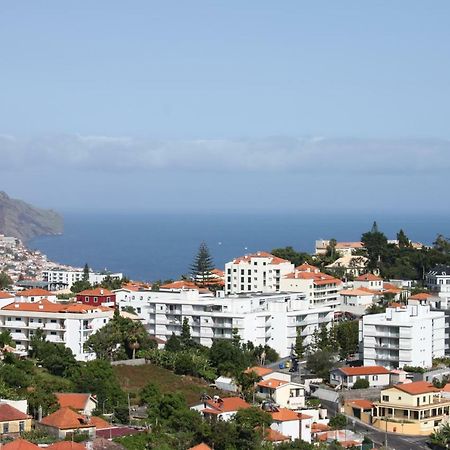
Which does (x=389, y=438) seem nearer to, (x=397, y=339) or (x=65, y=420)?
(x=397, y=339)

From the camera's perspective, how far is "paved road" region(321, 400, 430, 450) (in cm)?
3453

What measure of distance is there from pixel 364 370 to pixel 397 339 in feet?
9.14

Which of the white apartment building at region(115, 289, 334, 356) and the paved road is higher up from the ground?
the white apartment building at region(115, 289, 334, 356)

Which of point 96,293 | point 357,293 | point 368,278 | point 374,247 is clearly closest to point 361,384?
point 96,293

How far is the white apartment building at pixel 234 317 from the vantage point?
44938mm

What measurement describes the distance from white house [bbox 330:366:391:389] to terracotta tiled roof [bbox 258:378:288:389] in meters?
2.67

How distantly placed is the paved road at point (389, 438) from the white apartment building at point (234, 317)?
789cm

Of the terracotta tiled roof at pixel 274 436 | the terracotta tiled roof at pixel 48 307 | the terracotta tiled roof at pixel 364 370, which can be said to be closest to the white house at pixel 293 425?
the terracotta tiled roof at pixel 274 436

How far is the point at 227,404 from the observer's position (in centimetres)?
3453

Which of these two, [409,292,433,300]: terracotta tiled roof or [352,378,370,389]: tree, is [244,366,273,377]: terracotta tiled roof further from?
[409,292,433,300]: terracotta tiled roof

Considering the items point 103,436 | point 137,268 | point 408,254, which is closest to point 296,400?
point 103,436

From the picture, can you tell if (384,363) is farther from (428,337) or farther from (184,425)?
(184,425)

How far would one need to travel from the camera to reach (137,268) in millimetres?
113938

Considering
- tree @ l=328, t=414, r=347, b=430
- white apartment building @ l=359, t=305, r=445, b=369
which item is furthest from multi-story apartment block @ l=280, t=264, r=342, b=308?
tree @ l=328, t=414, r=347, b=430
